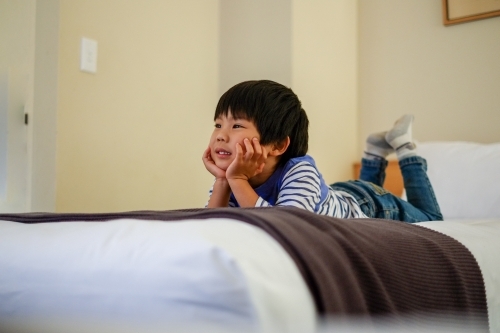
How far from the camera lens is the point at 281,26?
225cm

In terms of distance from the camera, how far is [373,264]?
61cm

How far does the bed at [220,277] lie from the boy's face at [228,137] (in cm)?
54

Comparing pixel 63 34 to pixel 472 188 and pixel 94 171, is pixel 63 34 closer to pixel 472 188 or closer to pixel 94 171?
pixel 94 171

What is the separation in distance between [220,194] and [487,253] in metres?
0.59

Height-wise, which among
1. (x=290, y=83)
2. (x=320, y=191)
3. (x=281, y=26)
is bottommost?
(x=320, y=191)

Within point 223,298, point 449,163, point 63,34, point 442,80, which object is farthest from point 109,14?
point 223,298

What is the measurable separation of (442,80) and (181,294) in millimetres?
2202

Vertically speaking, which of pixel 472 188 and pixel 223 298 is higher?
pixel 472 188

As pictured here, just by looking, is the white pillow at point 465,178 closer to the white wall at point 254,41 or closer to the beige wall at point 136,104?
the white wall at point 254,41

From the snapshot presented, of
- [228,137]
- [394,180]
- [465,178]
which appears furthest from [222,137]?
[394,180]

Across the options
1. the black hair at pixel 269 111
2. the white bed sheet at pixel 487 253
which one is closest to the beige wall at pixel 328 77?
the black hair at pixel 269 111

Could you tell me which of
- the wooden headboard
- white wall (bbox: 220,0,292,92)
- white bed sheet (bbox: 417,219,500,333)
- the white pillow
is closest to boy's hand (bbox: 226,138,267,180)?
white bed sheet (bbox: 417,219,500,333)

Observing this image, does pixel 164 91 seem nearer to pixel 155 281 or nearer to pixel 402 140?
pixel 402 140

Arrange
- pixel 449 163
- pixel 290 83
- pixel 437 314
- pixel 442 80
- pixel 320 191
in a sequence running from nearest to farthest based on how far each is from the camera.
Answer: pixel 437 314 < pixel 320 191 < pixel 449 163 < pixel 290 83 < pixel 442 80
